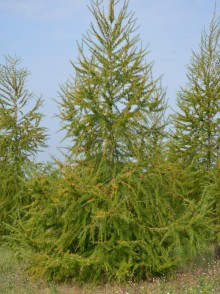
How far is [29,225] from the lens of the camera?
12.4 meters

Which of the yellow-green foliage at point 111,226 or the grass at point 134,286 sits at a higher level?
the yellow-green foliage at point 111,226

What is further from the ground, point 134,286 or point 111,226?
point 111,226

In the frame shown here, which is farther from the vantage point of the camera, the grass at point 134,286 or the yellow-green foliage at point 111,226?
the yellow-green foliage at point 111,226

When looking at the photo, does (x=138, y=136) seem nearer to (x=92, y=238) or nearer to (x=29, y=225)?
(x=92, y=238)

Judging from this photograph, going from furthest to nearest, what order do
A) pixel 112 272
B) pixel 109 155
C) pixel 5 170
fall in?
pixel 5 170
pixel 109 155
pixel 112 272

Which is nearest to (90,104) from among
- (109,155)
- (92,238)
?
(109,155)

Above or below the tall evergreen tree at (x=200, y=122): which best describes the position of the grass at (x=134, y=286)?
below

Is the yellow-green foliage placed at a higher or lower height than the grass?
higher

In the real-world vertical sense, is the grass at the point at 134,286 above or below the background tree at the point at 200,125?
below

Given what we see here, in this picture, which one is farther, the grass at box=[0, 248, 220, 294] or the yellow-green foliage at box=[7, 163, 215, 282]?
the yellow-green foliage at box=[7, 163, 215, 282]

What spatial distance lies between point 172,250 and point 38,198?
3.75 meters

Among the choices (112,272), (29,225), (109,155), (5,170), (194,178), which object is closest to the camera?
(112,272)

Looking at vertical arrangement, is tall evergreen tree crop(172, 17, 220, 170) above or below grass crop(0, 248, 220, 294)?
above

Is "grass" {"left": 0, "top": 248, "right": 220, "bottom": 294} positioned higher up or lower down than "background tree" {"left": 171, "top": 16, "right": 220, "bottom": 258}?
lower down
